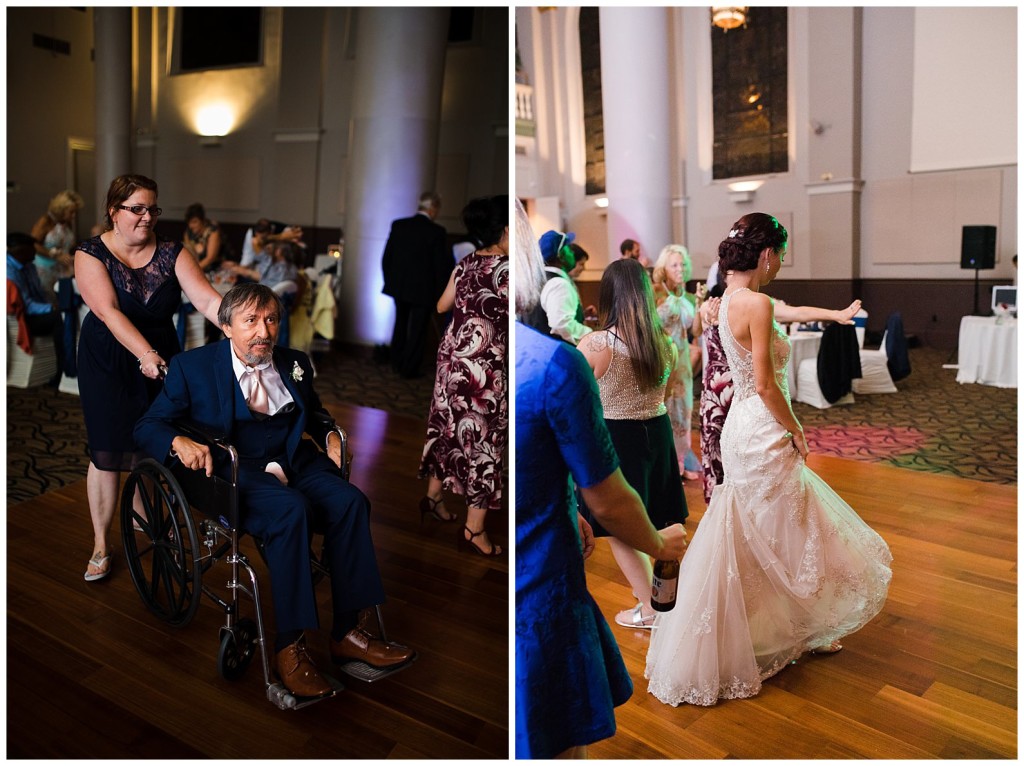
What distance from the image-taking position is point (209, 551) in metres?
2.46

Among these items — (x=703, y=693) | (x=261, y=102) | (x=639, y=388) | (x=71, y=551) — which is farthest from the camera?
(x=261, y=102)

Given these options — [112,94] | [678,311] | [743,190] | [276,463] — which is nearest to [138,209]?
[276,463]

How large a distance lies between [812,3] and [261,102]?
35.6 ft

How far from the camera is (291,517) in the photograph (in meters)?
2.22

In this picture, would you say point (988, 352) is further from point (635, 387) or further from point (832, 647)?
point (635, 387)

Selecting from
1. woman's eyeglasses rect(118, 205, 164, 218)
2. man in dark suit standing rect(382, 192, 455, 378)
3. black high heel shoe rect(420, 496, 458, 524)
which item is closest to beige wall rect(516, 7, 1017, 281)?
woman's eyeglasses rect(118, 205, 164, 218)

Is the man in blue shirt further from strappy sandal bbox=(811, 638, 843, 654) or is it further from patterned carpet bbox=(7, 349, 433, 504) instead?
strappy sandal bbox=(811, 638, 843, 654)

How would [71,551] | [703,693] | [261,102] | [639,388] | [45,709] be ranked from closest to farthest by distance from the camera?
[639,388] < [703,693] < [45,709] < [71,551] < [261,102]

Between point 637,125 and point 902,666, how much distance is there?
4.81ft

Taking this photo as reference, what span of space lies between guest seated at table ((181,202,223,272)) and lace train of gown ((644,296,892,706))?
2.33m

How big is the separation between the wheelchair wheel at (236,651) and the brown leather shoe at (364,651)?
23 cm

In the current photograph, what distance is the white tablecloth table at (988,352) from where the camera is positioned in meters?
2.11

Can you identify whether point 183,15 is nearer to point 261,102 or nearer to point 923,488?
point 261,102

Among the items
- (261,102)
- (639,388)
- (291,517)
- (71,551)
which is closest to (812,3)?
(639,388)
